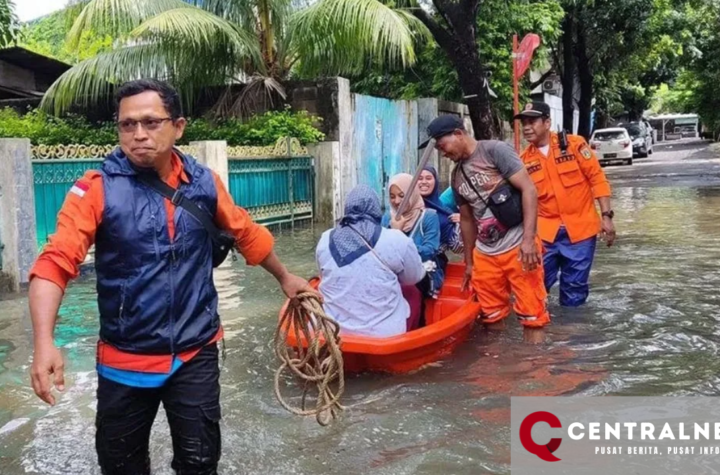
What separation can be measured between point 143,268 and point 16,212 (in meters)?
5.89

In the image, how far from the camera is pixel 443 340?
16.5 ft

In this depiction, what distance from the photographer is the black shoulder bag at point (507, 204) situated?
5.19 metres

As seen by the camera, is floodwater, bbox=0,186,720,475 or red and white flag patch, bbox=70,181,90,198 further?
floodwater, bbox=0,186,720,475

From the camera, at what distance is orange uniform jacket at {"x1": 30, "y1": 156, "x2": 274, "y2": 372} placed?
2475mm

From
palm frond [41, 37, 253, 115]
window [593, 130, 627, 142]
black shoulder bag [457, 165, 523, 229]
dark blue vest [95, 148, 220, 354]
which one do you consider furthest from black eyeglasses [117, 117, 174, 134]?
window [593, 130, 627, 142]

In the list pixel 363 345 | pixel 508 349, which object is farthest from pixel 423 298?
pixel 363 345

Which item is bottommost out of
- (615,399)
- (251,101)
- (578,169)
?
(615,399)

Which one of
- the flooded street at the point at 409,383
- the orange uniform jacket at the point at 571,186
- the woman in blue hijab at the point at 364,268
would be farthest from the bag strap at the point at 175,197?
the orange uniform jacket at the point at 571,186

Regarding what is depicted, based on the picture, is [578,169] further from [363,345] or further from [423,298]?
[363,345]

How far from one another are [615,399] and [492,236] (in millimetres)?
1430

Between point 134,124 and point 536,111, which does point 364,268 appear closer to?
point 536,111

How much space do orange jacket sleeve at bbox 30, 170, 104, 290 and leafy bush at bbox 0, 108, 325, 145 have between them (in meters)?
10.7

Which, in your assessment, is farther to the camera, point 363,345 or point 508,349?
point 508,349

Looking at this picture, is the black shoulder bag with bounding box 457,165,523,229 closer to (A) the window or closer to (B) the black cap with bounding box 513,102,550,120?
(B) the black cap with bounding box 513,102,550,120
